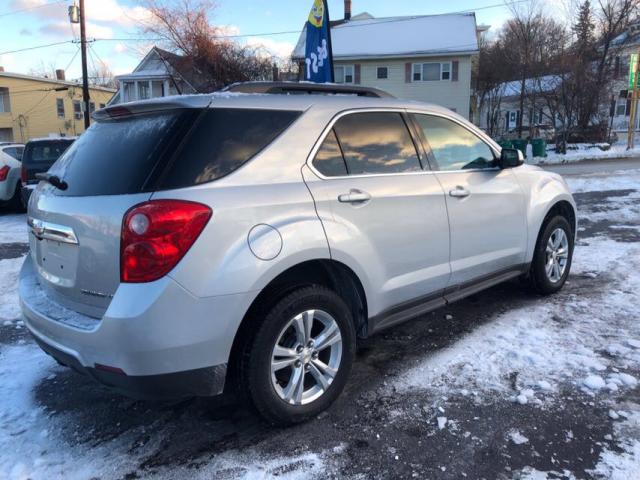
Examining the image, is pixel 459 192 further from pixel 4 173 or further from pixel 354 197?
pixel 4 173

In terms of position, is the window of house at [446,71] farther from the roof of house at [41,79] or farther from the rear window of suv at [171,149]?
the roof of house at [41,79]

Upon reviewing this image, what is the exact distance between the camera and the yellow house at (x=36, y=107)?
41531 mm

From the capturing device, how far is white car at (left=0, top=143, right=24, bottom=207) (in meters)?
11.5

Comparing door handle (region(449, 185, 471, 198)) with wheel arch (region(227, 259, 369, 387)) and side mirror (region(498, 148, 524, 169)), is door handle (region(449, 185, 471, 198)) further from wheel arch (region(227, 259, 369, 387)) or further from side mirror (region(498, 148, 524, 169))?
wheel arch (region(227, 259, 369, 387))

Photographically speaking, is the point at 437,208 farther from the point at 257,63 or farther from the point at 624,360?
the point at 257,63

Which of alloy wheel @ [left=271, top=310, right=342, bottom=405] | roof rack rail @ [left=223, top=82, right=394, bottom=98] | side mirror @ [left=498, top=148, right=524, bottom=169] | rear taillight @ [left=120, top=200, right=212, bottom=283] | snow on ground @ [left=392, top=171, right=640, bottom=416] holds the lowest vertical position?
snow on ground @ [left=392, top=171, right=640, bottom=416]

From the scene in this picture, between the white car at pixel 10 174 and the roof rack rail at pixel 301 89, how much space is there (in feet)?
33.7

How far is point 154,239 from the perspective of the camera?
2.41 metres

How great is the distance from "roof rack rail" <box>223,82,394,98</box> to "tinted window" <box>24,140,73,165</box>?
896 cm

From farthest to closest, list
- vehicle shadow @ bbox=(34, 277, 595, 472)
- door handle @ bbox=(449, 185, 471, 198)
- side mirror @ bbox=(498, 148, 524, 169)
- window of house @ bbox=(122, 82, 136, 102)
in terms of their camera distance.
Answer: window of house @ bbox=(122, 82, 136, 102), side mirror @ bbox=(498, 148, 524, 169), door handle @ bbox=(449, 185, 471, 198), vehicle shadow @ bbox=(34, 277, 595, 472)

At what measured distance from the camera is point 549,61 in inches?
1179

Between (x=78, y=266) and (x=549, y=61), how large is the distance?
106 ft

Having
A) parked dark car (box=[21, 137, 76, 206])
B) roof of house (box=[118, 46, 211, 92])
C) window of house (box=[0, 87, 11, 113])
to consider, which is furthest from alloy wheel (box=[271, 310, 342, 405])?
window of house (box=[0, 87, 11, 113])

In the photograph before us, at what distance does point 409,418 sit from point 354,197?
130cm
